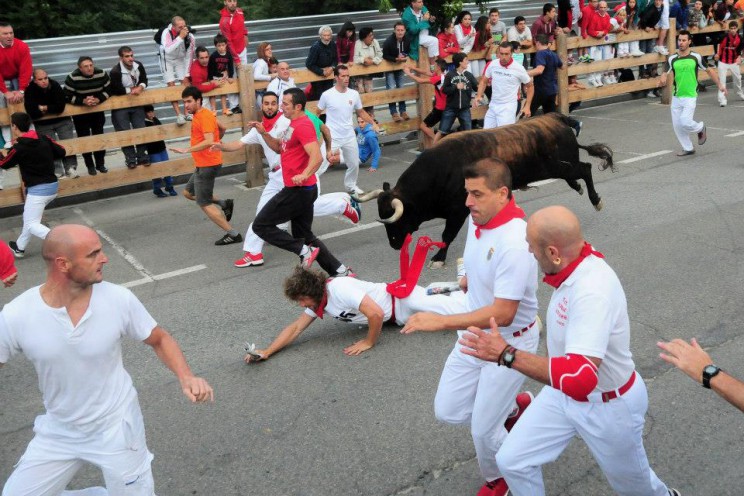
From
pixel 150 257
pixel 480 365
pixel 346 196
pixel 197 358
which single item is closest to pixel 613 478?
pixel 480 365

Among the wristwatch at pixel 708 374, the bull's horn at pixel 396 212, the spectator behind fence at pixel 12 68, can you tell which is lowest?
the bull's horn at pixel 396 212

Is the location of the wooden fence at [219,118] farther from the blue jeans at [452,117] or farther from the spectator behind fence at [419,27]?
the blue jeans at [452,117]

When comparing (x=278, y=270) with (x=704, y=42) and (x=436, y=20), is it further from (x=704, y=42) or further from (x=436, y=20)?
(x=704, y=42)

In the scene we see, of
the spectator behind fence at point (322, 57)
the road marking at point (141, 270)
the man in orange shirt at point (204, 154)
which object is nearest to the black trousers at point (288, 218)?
the road marking at point (141, 270)

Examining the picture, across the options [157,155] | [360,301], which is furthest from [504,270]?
[157,155]

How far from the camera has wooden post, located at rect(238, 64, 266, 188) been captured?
1317cm

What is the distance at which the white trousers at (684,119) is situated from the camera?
12.5 metres

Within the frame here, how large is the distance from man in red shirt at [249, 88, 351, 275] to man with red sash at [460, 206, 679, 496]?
15.3 ft

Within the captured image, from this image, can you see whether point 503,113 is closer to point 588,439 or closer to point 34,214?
point 34,214

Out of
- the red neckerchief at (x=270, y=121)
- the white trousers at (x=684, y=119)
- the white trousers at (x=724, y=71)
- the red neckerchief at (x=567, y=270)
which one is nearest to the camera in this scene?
the red neckerchief at (x=567, y=270)

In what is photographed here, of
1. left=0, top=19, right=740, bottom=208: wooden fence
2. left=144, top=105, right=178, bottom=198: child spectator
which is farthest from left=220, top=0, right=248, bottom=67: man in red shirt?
left=144, top=105, right=178, bottom=198: child spectator

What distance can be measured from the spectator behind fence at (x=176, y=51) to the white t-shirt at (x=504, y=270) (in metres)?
10.2

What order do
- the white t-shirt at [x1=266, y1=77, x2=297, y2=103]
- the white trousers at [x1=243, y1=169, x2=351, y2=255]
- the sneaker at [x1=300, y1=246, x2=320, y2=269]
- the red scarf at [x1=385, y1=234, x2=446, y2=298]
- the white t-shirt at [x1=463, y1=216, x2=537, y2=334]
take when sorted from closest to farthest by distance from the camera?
the white t-shirt at [x1=463, y1=216, x2=537, y2=334] < the red scarf at [x1=385, y1=234, x2=446, y2=298] < the sneaker at [x1=300, y1=246, x2=320, y2=269] < the white trousers at [x1=243, y1=169, x2=351, y2=255] < the white t-shirt at [x1=266, y1=77, x2=297, y2=103]

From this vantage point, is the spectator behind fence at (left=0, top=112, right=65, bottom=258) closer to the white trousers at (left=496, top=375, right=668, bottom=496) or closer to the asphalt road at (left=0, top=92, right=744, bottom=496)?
the asphalt road at (left=0, top=92, right=744, bottom=496)
